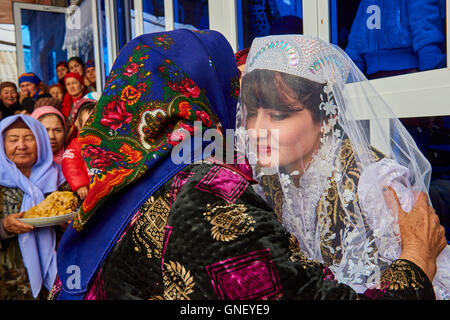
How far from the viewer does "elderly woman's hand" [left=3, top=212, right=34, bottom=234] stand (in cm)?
192

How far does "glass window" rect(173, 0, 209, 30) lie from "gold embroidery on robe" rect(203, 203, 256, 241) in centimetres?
214

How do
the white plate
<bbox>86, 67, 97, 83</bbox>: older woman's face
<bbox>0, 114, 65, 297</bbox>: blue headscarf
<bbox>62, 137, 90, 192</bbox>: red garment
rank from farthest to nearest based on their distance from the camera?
<bbox>86, 67, 97, 83</bbox>: older woman's face → <bbox>62, 137, 90, 192</bbox>: red garment → <bbox>0, 114, 65, 297</bbox>: blue headscarf → the white plate

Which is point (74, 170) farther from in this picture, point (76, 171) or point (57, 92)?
point (57, 92)

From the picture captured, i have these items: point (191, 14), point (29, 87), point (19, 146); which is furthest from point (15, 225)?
point (29, 87)

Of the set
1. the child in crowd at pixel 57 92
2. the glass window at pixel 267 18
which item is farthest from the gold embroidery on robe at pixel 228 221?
the child in crowd at pixel 57 92

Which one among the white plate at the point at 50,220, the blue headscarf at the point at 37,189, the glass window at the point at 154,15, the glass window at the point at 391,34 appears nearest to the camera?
the glass window at the point at 391,34

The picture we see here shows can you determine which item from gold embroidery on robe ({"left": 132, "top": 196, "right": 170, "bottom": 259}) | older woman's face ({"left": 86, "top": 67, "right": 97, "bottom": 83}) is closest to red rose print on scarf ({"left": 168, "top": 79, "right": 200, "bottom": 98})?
gold embroidery on robe ({"left": 132, "top": 196, "right": 170, "bottom": 259})

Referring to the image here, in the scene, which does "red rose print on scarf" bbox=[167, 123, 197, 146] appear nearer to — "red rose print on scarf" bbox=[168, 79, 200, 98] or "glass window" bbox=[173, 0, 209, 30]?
"red rose print on scarf" bbox=[168, 79, 200, 98]

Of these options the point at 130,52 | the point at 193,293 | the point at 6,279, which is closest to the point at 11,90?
the point at 6,279

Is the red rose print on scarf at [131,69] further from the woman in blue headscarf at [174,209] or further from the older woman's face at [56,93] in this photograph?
the older woman's face at [56,93]

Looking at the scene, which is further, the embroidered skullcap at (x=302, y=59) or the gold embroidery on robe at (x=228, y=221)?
the embroidered skullcap at (x=302, y=59)

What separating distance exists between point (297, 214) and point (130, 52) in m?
0.61

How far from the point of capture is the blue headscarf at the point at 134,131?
75cm
